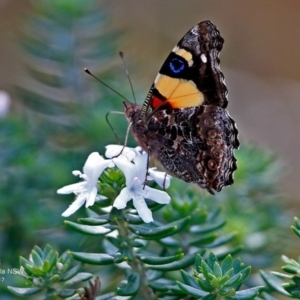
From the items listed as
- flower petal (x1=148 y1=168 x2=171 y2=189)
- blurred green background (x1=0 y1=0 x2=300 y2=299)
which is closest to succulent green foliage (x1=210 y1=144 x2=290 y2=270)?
blurred green background (x1=0 y1=0 x2=300 y2=299)

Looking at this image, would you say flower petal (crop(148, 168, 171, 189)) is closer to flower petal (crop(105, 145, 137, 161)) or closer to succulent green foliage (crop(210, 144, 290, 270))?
flower petal (crop(105, 145, 137, 161))

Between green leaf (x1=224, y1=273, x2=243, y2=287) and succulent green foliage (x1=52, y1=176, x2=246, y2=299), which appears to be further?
succulent green foliage (x1=52, y1=176, x2=246, y2=299)

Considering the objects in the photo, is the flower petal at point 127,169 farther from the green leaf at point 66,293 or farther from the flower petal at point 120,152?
the green leaf at point 66,293

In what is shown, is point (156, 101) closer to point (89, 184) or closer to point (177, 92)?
point (177, 92)

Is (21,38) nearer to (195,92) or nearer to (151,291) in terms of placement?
(195,92)

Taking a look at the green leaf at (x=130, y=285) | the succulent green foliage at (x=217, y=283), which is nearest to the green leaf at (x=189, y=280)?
the succulent green foliage at (x=217, y=283)

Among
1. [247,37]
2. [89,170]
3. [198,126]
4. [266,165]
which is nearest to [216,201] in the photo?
[266,165]
